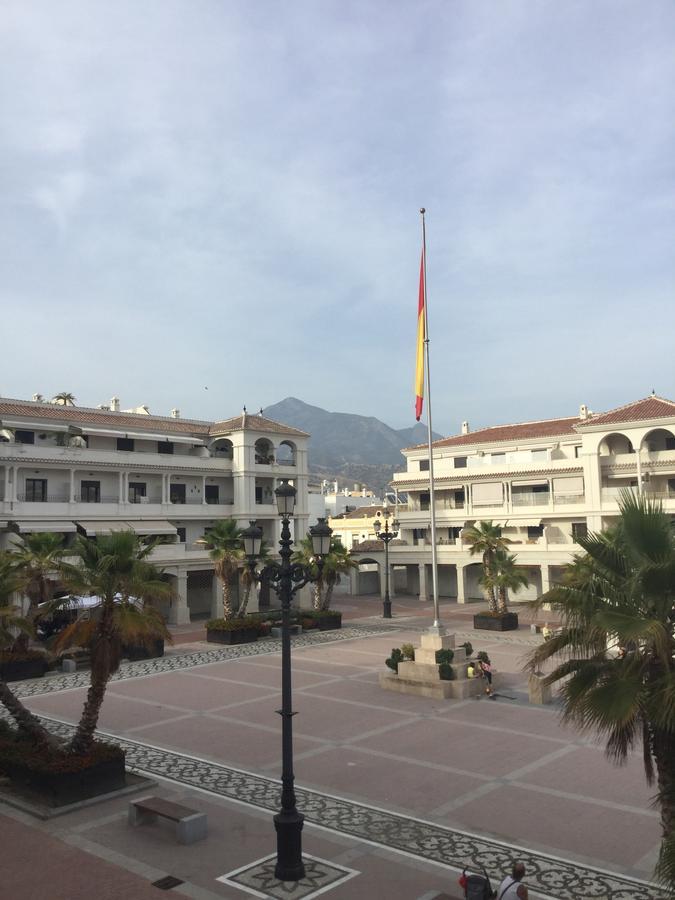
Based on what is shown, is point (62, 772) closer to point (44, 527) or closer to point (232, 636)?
point (232, 636)

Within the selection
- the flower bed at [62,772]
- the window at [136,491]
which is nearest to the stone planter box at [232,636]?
the window at [136,491]

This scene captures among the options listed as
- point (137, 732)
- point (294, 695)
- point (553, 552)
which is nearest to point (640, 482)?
point (553, 552)

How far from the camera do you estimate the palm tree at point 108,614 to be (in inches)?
574

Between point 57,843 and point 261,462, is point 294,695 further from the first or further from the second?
point 261,462

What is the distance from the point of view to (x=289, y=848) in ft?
36.3

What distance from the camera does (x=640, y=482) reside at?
43.4m

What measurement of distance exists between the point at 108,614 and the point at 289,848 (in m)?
5.89

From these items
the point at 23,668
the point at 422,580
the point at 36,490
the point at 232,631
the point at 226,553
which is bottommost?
the point at 23,668

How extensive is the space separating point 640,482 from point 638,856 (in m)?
34.5

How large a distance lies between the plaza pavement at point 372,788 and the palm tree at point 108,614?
2105 mm

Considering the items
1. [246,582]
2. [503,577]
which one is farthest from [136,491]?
[503,577]

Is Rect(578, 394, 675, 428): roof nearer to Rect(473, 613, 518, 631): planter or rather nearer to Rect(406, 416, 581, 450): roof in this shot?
Rect(406, 416, 581, 450): roof

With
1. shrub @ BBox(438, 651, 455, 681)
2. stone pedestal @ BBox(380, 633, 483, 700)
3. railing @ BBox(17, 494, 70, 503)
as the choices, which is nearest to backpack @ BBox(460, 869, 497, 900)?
stone pedestal @ BBox(380, 633, 483, 700)

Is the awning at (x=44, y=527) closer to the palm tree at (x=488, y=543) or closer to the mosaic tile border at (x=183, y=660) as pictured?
the mosaic tile border at (x=183, y=660)
